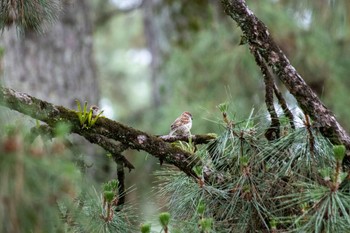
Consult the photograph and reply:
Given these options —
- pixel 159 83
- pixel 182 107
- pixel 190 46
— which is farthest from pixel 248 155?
pixel 159 83

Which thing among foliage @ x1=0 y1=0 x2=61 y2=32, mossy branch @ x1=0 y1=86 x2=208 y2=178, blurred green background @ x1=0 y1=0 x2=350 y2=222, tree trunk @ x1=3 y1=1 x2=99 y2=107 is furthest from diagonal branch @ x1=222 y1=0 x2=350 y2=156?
blurred green background @ x1=0 y1=0 x2=350 y2=222

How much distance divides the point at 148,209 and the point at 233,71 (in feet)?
14.6

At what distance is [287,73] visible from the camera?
2320 mm

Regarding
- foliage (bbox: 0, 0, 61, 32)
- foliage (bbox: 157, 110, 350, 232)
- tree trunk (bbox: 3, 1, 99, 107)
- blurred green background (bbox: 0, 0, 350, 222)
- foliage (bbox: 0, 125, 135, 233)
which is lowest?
foliage (bbox: 0, 125, 135, 233)

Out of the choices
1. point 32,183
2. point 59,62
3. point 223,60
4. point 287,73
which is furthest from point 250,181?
point 223,60

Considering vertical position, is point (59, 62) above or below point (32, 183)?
above

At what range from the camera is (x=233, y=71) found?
691 cm

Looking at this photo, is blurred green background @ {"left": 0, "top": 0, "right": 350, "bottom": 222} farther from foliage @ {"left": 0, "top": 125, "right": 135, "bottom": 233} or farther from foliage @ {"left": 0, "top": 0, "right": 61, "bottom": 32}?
foliage @ {"left": 0, "top": 125, "right": 135, "bottom": 233}

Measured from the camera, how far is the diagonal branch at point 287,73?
7.32 feet

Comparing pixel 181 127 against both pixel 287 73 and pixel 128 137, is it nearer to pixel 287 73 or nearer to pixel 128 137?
pixel 128 137

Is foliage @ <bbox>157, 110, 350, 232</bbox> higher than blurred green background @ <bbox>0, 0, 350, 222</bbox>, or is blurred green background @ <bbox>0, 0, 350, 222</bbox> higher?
blurred green background @ <bbox>0, 0, 350, 222</bbox>

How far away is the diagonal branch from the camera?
7.32ft

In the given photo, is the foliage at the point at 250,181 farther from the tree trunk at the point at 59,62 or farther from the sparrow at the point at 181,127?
the tree trunk at the point at 59,62

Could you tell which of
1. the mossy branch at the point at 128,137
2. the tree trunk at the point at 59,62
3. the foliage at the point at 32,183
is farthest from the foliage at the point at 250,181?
the tree trunk at the point at 59,62
